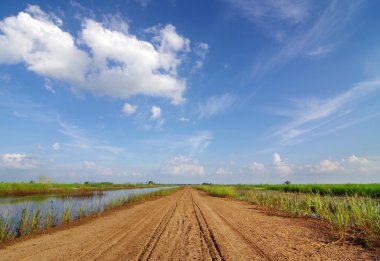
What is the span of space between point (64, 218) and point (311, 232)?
9.90 m

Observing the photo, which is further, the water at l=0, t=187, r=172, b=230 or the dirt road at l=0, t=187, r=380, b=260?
the water at l=0, t=187, r=172, b=230

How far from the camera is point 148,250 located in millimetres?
5977

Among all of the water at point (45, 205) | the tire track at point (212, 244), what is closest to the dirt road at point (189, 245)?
the tire track at point (212, 244)

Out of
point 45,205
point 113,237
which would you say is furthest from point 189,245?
point 45,205

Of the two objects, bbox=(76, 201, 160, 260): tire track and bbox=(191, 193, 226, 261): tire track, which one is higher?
bbox=(191, 193, 226, 261): tire track

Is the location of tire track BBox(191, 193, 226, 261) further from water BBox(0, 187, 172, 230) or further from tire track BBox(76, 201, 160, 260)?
water BBox(0, 187, 172, 230)

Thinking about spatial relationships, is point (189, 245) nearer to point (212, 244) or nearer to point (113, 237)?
point (212, 244)

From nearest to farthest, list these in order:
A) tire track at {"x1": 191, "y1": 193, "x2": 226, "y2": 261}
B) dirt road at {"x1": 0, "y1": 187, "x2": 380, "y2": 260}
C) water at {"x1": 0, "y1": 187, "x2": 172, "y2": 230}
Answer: tire track at {"x1": 191, "y1": 193, "x2": 226, "y2": 261} < dirt road at {"x1": 0, "y1": 187, "x2": 380, "y2": 260} < water at {"x1": 0, "y1": 187, "x2": 172, "y2": 230}

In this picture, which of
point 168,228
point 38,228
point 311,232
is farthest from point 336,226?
point 38,228

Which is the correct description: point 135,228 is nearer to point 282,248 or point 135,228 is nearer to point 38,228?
point 38,228

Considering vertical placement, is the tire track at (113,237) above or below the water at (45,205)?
below

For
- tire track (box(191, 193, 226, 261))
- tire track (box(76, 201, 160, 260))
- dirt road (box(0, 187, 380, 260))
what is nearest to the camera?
tire track (box(191, 193, 226, 261))

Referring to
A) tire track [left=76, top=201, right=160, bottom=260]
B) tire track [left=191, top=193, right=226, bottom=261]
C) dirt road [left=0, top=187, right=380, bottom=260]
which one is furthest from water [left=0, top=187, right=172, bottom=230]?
tire track [left=191, top=193, right=226, bottom=261]

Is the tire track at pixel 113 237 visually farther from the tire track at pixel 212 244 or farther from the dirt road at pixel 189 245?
the tire track at pixel 212 244
